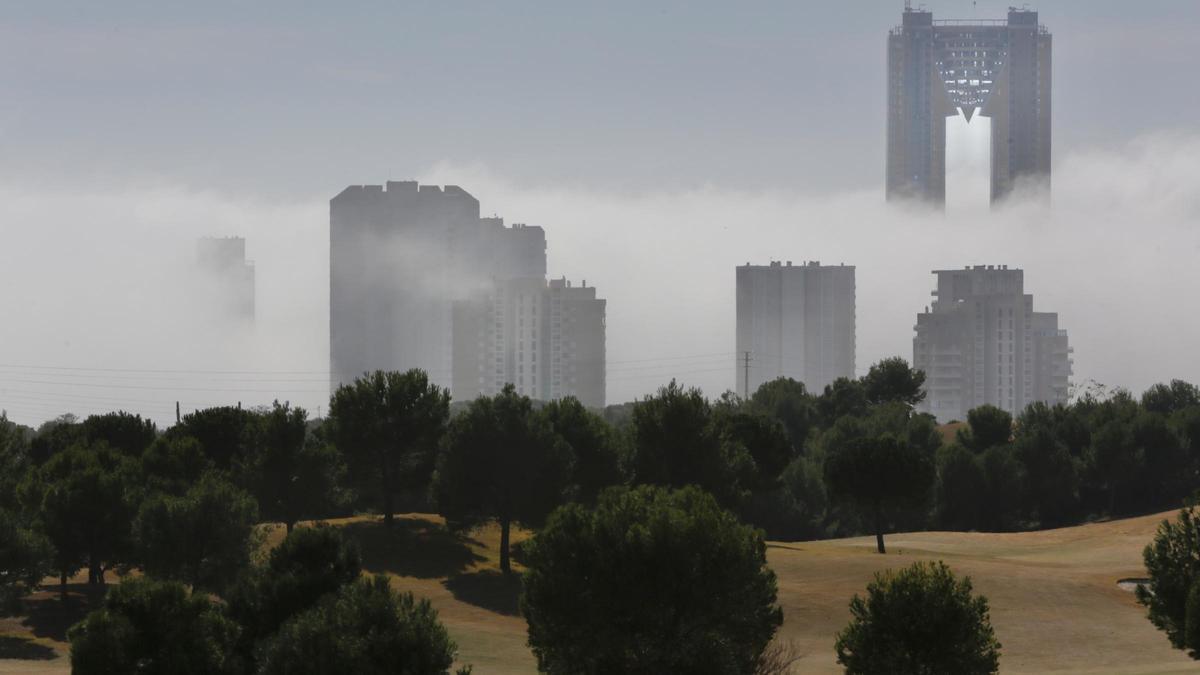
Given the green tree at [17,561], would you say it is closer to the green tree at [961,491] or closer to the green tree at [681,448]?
the green tree at [681,448]

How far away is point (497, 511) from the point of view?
306 feet

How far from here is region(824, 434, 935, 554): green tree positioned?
105500 mm

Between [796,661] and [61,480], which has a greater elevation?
[61,480]

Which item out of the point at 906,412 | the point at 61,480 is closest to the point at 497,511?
the point at 61,480

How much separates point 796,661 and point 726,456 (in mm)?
34985

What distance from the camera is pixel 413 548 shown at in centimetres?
9281

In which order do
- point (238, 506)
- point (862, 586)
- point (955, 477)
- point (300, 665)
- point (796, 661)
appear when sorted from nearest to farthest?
point (300, 665) < point (796, 661) < point (238, 506) < point (862, 586) < point (955, 477)

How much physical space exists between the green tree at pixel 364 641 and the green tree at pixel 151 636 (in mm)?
3520

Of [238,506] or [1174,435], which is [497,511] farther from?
[1174,435]

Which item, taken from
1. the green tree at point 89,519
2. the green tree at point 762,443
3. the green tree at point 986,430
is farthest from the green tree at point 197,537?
the green tree at point 986,430

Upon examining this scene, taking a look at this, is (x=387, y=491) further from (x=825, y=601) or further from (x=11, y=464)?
(x=825, y=601)

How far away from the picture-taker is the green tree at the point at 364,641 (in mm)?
48031

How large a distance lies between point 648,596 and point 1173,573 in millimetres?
18796

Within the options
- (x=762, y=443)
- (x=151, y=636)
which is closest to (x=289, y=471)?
(x=762, y=443)
